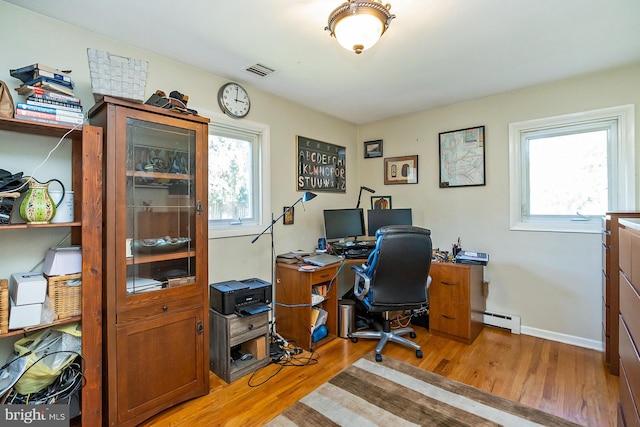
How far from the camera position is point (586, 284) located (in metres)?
2.65

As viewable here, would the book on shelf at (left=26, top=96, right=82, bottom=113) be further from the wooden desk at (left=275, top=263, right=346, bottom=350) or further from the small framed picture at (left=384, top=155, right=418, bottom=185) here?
the small framed picture at (left=384, top=155, right=418, bottom=185)

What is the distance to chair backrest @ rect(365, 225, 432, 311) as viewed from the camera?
2.36 metres

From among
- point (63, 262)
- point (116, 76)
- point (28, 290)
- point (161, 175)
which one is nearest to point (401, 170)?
point (161, 175)

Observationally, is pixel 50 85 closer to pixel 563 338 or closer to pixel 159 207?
pixel 159 207

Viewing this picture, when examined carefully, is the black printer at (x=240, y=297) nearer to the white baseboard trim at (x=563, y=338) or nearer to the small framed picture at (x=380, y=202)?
the small framed picture at (x=380, y=202)

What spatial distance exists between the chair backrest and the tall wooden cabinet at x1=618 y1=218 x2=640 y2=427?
3.98 feet

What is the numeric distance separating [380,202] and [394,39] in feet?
7.14

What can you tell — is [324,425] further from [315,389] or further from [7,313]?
[7,313]

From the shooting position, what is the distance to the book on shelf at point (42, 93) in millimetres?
1497

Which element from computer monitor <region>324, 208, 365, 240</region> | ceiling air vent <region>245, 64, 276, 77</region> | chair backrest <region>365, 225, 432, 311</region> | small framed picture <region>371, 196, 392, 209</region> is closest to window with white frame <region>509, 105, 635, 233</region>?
chair backrest <region>365, 225, 432, 311</region>

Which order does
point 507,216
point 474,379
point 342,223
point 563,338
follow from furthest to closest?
point 342,223, point 507,216, point 563,338, point 474,379

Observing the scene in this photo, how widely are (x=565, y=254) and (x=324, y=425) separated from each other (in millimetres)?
2567

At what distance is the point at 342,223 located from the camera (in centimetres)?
345

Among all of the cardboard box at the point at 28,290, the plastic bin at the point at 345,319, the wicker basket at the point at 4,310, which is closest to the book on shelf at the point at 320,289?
the plastic bin at the point at 345,319
